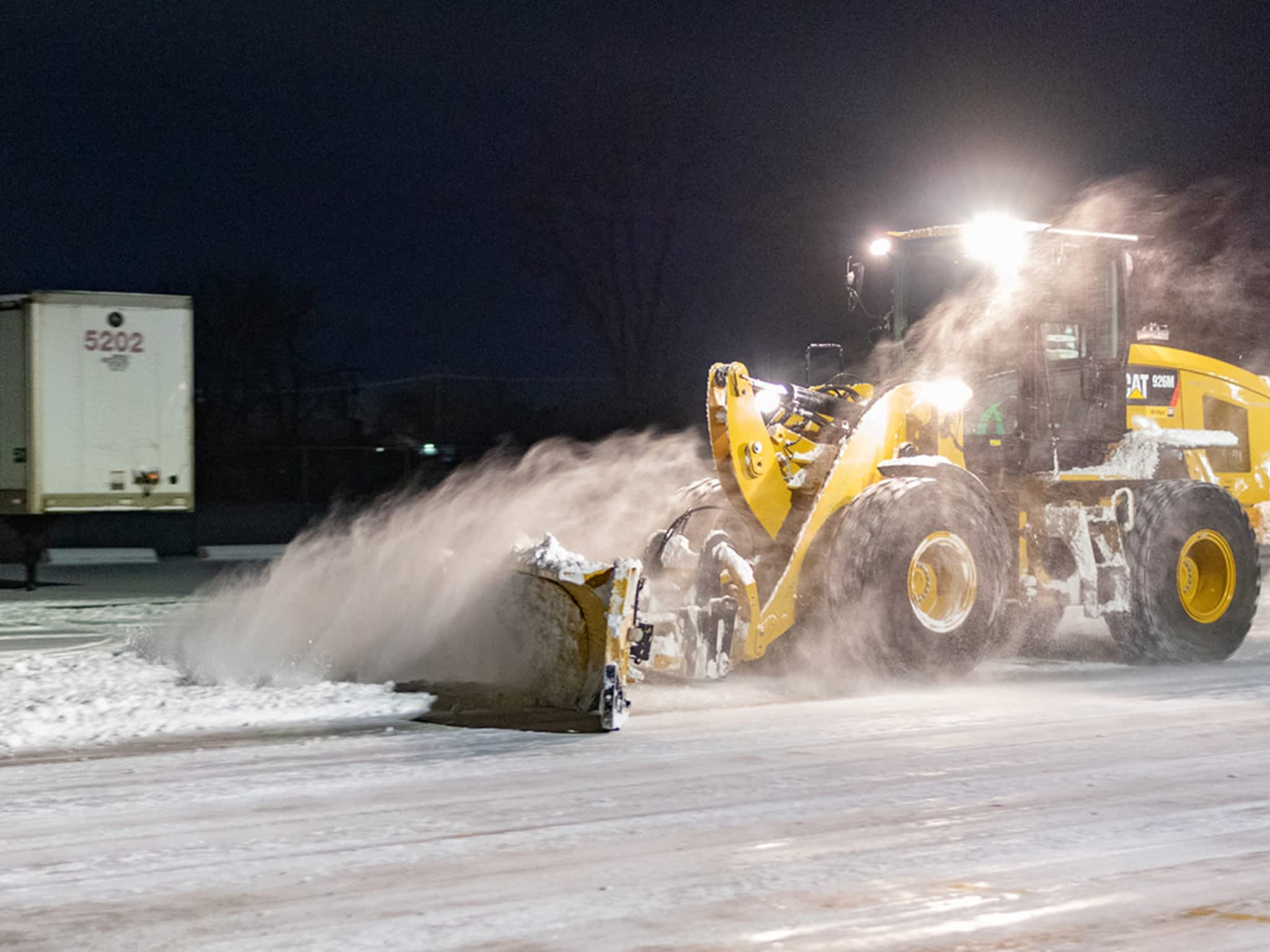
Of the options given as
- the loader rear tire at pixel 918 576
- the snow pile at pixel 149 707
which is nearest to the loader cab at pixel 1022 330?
the loader rear tire at pixel 918 576

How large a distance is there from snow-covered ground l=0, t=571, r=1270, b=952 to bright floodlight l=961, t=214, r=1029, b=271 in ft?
11.1

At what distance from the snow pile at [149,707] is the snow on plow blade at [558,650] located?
0.49m

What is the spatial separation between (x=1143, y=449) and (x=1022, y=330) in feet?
5.20

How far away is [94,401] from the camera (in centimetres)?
2047

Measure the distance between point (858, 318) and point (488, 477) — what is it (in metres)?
3.12

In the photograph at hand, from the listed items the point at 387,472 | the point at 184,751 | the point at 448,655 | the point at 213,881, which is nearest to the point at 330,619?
the point at 448,655

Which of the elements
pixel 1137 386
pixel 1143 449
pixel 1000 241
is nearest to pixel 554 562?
pixel 1000 241

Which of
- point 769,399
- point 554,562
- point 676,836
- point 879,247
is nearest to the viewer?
point 676,836

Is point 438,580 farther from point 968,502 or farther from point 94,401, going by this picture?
point 94,401

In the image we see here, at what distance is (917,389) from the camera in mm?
10812

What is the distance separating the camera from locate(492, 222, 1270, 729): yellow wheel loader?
984cm

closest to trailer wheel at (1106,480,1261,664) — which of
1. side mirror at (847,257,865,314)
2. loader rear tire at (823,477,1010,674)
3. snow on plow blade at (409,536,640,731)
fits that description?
loader rear tire at (823,477,1010,674)

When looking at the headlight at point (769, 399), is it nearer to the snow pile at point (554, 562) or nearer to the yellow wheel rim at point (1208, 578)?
the snow pile at point (554, 562)

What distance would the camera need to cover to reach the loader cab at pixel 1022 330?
445 inches
